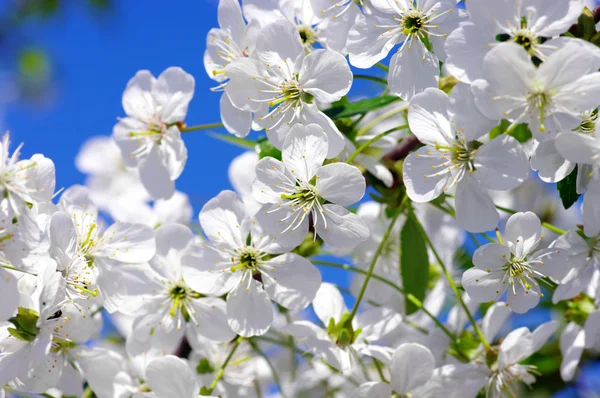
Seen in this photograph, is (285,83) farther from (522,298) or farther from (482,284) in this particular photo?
(522,298)

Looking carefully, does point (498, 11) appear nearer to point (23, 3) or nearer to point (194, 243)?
point (194, 243)

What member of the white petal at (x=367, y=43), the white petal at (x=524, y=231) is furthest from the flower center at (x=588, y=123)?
the white petal at (x=367, y=43)

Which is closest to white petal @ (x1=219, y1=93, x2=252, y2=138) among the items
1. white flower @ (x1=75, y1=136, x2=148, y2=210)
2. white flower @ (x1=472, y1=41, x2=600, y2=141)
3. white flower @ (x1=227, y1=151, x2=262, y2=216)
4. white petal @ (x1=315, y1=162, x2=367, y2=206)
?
white petal @ (x1=315, y1=162, x2=367, y2=206)

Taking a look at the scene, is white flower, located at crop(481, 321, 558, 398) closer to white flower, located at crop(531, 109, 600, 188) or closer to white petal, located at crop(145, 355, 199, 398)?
white flower, located at crop(531, 109, 600, 188)

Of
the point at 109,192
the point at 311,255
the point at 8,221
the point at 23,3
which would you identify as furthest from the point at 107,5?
the point at 8,221

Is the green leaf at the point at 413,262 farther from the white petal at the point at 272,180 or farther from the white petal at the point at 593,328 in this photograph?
the white petal at the point at 272,180

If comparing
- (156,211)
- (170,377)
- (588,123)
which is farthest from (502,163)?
(156,211)
